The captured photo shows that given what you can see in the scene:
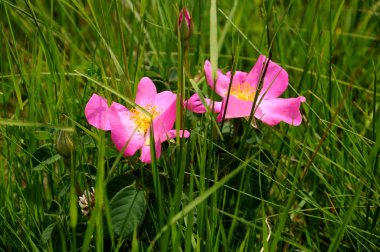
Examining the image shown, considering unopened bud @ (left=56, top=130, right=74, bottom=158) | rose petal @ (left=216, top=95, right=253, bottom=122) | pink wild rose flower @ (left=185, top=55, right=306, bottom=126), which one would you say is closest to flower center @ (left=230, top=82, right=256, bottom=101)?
pink wild rose flower @ (left=185, top=55, right=306, bottom=126)

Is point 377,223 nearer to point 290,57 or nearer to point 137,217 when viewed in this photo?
point 137,217

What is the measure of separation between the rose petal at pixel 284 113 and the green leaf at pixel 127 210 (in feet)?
0.79

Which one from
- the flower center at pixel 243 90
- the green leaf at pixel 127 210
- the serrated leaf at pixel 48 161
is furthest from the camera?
the flower center at pixel 243 90

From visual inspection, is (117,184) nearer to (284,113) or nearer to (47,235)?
(47,235)

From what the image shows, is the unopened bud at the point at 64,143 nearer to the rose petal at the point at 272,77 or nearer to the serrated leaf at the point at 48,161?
the serrated leaf at the point at 48,161

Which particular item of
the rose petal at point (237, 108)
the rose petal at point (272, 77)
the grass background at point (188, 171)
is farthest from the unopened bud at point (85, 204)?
the rose petal at point (272, 77)

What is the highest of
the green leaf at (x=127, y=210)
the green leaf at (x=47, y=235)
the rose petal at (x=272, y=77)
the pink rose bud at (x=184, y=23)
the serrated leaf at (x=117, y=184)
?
the pink rose bud at (x=184, y=23)

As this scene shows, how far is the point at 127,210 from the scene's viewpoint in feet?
2.85

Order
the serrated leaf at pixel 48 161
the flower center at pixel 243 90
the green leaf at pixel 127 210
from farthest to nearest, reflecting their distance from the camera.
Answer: the flower center at pixel 243 90 < the serrated leaf at pixel 48 161 < the green leaf at pixel 127 210

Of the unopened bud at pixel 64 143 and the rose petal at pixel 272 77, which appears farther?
the rose petal at pixel 272 77

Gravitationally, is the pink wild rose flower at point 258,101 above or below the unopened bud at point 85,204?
above

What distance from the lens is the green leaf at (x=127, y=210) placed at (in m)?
0.85

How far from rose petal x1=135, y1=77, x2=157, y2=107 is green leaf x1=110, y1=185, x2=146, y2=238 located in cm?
17

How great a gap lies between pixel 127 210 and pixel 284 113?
0.31 m
